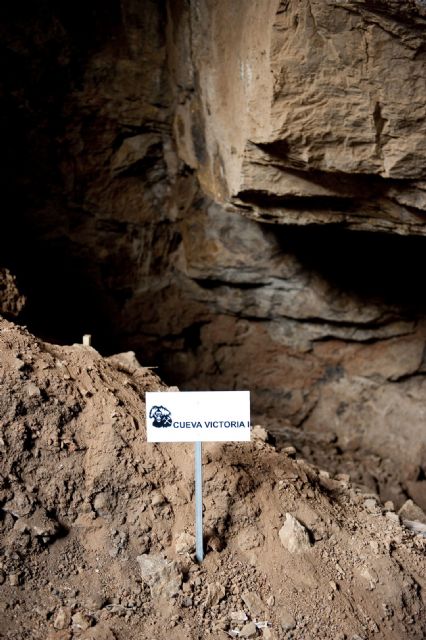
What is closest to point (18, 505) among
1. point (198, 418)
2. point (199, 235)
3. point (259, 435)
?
point (198, 418)

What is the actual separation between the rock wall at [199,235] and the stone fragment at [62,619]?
1.48 m

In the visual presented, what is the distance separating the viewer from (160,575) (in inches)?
73.7

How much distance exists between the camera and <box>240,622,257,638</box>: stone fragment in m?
1.79

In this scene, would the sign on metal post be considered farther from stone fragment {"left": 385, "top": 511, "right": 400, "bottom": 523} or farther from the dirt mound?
stone fragment {"left": 385, "top": 511, "right": 400, "bottom": 523}

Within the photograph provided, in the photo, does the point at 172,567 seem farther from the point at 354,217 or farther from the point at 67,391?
the point at 354,217

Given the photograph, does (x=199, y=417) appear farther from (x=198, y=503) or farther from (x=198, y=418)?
(x=198, y=503)

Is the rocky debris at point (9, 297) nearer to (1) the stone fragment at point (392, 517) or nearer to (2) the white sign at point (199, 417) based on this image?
(2) the white sign at point (199, 417)

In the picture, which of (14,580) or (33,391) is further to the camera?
(33,391)

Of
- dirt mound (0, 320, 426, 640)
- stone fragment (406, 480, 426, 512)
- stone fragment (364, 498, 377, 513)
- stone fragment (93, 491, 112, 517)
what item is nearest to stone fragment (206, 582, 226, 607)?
dirt mound (0, 320, 426, 640)

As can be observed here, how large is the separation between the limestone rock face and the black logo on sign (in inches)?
42.2

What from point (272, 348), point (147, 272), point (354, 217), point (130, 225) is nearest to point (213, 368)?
point (272, 348)

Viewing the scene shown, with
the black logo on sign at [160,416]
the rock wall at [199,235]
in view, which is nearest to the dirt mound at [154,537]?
the black logo on sign at [160,416]

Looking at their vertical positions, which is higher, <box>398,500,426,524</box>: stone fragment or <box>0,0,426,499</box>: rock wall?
<box>0,0,426,499</box>: rock wall

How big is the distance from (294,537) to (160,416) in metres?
0.57
